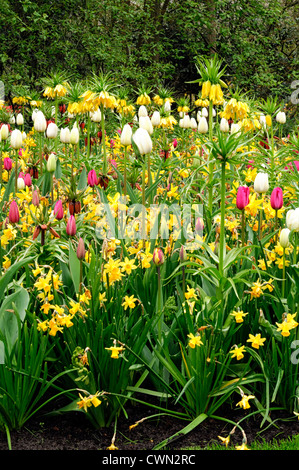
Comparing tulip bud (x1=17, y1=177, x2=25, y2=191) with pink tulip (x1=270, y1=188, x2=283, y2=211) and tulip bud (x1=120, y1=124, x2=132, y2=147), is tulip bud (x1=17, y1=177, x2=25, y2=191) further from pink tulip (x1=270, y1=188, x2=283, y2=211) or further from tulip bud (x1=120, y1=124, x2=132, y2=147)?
pink tulip (x1=270, y1=188, x2=283, y2=211)

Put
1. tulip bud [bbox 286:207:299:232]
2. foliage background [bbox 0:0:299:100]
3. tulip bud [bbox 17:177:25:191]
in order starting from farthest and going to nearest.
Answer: foliage background [bbox 0:0:299:100] < tulip bud [bbox 17:177:25:191] < tulip bud [bbox 286:207:299:232]

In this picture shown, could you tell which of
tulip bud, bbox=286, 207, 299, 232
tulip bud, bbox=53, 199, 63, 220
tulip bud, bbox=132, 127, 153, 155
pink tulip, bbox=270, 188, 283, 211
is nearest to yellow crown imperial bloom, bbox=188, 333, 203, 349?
tulip bud, bbox=286, 207, 299, 232

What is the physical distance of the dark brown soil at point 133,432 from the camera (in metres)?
1.94

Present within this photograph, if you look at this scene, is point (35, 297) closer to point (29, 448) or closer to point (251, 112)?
point (29, 448)

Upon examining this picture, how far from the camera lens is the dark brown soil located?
194 cm

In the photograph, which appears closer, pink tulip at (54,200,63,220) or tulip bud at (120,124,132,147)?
pink tulip at (54,200,63,220)

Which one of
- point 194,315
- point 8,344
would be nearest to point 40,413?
point 8,344

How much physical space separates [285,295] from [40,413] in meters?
1.10

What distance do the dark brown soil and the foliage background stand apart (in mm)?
5459

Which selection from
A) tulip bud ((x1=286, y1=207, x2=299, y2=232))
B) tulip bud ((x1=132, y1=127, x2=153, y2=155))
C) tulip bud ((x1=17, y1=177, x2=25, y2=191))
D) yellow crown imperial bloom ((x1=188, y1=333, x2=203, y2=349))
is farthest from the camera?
tulip bud ((x1=17, y1=177, x2=25, y2=191))

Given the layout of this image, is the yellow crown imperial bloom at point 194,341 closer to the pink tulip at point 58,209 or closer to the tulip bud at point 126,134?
the pink tulip at point 58,209

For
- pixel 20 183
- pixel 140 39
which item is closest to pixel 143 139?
pixel 20 183

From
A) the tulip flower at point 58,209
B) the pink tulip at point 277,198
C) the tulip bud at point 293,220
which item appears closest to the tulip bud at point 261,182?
the pink tulip at point 277,198

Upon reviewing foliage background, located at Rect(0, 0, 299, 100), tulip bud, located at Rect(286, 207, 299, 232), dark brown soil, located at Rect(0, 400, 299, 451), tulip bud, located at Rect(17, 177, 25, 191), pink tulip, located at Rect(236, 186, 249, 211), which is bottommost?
dark brown soil, located at Rect(0, 400, 299, 451)
